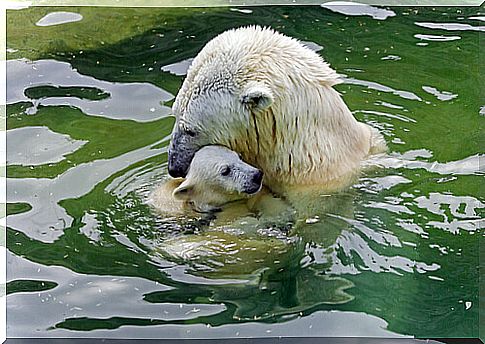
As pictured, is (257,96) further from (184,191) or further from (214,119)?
(184,191)

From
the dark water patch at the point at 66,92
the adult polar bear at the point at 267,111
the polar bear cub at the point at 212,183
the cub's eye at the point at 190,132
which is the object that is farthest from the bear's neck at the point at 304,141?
the dark water patch at the point at 66,92

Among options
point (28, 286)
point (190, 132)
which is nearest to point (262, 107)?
point (190, 132)

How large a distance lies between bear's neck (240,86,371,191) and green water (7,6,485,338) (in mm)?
149

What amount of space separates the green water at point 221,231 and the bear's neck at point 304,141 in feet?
0.49

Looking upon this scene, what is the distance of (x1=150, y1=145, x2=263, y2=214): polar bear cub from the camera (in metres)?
3.83

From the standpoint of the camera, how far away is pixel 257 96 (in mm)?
3699

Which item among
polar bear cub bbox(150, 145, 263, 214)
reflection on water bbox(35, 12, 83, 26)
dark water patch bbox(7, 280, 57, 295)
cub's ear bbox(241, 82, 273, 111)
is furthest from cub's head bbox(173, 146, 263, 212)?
reflection on water bbox(35, 12, 83, 26)

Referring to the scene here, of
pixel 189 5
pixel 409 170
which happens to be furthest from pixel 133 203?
pixel 189 5

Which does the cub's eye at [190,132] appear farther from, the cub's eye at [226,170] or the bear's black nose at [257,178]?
the bear's black nose at [257,178]

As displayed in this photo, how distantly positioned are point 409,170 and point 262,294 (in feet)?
3.58

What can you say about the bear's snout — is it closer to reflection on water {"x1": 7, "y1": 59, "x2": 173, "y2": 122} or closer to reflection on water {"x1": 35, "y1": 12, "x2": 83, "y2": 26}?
reflection on water {"x1": 7, "y1": 59, "x2": 173, "y2": 122}

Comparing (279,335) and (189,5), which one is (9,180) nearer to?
(279,335)

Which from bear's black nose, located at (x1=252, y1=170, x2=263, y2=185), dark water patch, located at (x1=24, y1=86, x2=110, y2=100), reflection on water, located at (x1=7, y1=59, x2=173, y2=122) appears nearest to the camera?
bear's black nose, located at (x1=252, y1=170, x2=263, y2=185)

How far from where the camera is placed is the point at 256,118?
3.84 meters
